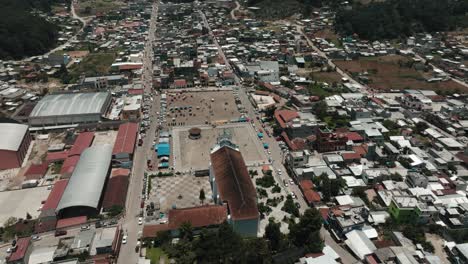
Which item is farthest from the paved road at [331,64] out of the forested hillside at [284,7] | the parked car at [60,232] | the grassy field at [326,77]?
the parked car at [60,232]

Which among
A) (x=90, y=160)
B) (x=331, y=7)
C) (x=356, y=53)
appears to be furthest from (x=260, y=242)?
(x=331, y=7)

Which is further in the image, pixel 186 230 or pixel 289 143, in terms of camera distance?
pixel 289 143

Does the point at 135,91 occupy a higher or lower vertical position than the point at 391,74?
higher

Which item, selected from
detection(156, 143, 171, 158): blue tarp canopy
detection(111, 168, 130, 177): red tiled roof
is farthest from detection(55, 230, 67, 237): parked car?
detection(156, 143, 171, 158): blue tarp canopy

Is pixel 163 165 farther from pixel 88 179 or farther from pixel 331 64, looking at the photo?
pixel 331 64

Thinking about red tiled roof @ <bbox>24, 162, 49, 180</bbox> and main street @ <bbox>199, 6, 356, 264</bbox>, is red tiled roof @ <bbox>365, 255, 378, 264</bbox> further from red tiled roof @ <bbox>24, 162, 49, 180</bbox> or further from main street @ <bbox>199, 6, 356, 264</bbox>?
red tiled roof @ <bbox>24, 162, 49, 180</bbox>

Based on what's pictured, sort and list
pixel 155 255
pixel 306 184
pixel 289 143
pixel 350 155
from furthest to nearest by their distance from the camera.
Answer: pixel 289 143
pixel 350 155
pixel 306 184
pixel 155 255

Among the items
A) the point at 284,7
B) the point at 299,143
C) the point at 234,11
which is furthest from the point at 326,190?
the point at 234,11
